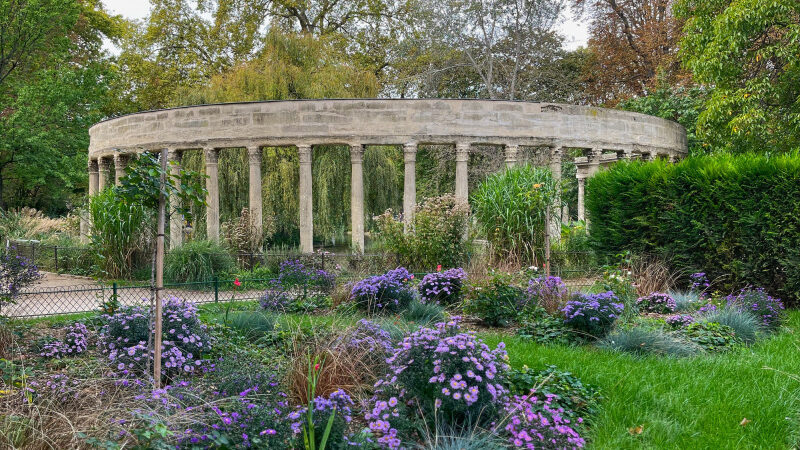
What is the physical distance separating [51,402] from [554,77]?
100ft

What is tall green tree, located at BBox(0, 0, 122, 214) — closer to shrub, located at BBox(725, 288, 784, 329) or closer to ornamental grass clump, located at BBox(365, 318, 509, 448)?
ornamental grass clump, located at BBox(365, 318, 509, 448)

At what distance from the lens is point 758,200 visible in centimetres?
1051

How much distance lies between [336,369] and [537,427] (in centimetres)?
195

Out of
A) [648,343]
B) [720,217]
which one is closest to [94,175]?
[720,217]

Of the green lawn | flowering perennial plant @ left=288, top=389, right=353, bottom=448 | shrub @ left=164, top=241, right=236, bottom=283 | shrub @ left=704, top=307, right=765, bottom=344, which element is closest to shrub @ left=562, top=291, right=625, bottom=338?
the green lawn

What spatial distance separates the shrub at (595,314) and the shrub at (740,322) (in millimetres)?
1543

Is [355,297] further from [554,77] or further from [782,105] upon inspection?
[554,77]

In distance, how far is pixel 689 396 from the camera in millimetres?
5543

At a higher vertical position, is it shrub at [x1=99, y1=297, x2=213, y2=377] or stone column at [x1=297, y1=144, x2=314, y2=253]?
stone column at [x1=297, y1=144, x2=314, y2=253]

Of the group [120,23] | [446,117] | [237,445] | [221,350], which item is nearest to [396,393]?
[237,445]

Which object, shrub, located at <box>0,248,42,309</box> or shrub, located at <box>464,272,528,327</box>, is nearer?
shrub, located at <box>0,248,42,309</box>

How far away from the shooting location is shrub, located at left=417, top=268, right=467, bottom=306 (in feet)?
32.4

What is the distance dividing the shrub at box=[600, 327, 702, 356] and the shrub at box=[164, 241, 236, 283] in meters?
9.08

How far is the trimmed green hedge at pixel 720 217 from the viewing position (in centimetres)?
1017
